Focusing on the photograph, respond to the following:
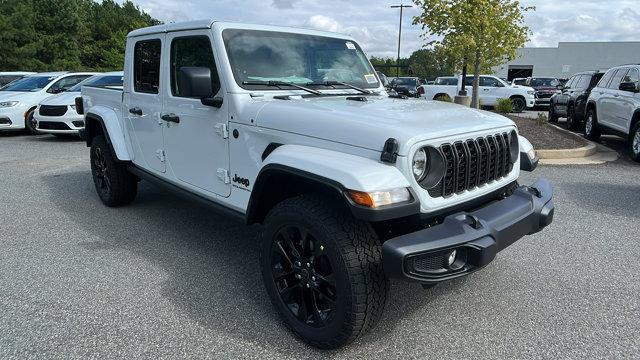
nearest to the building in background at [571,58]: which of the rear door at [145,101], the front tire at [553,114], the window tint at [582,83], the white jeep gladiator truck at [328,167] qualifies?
the front tire at [553,114]

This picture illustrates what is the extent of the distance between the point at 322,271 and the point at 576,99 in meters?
12.3

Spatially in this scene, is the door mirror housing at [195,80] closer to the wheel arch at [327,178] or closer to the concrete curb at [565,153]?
the wheel arch at [327,178]

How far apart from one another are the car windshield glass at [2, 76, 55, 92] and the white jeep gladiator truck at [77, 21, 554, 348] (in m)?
10.4

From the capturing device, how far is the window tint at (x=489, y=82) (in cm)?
2122

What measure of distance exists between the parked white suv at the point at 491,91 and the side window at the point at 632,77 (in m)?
10.8

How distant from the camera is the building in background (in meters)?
43.6

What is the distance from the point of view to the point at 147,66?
4438 millimetres

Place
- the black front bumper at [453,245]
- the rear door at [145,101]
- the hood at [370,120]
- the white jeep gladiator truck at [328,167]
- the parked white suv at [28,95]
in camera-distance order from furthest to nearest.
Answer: the parked white suv at [28,95]
the rear door at [145,101]
the hood at [370,120]
the white jeep gladiator truck at [328,167]
the black front bumper at [453,245]

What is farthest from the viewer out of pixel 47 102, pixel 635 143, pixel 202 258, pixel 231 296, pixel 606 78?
pixel 47 102

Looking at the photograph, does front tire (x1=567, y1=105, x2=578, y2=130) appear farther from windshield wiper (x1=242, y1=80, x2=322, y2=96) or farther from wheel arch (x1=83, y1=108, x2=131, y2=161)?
wheel arch (x1=83, y1=108, x2=131, y2=161)

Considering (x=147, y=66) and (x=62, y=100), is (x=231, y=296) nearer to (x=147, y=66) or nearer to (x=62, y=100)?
(x=147, y=66)

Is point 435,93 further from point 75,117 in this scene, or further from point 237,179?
point 237,179

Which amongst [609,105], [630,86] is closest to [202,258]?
[630,86]

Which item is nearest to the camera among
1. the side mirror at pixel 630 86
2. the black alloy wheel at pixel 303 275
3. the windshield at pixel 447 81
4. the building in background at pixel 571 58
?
the black alloy wheel at pixel 303 275
